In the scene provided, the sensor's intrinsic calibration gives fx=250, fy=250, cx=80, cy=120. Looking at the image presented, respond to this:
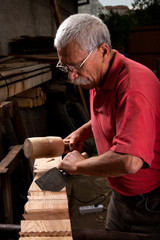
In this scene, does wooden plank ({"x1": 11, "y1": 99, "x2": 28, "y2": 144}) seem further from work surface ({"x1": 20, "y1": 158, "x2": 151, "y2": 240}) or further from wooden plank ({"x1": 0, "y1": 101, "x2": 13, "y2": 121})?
work surface ({"x1": 20, "y1": 158, "x2": 151, "y2": 240})

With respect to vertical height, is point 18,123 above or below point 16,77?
below

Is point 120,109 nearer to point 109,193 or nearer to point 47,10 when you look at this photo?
point 109,193

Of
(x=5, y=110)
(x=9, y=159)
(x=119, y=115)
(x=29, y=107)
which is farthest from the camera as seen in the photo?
(x=29, y=107)

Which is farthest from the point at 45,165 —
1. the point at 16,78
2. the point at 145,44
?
the point at 145,44

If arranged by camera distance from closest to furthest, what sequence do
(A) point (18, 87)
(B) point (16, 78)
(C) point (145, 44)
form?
(B) point (16, 78)
(A) point (18, 87)
(C) point (145, 44)

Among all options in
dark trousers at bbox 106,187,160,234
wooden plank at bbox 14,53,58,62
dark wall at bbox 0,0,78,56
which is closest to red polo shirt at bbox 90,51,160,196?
dark trousers at bbox 106,187,160,234

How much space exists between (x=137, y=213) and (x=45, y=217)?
90 cm

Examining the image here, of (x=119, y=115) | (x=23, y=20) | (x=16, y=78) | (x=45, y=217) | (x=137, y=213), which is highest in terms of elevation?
(x=23, y=20)

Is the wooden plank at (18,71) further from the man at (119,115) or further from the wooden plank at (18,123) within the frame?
the man at (119,115)

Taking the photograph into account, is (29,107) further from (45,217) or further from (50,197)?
(45,217)

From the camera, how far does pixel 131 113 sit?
1.33 meters

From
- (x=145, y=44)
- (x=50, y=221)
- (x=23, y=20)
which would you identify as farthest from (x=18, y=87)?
(x=145, y=44)

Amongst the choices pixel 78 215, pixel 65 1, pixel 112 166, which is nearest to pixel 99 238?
pixel 112 166

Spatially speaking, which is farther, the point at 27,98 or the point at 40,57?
the point at 40,57
